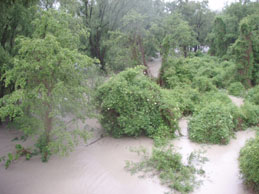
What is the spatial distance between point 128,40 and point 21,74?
32.5 ft

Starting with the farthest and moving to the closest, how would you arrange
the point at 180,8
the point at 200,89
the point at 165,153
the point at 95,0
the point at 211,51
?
the point at 180,8 < the point at 211,51 < the point at 95,0 < the point at 200,89 < the point at 165,153

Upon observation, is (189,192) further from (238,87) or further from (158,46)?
A: (158,46)

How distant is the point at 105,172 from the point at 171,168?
187 centimetres

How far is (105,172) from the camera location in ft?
23.1

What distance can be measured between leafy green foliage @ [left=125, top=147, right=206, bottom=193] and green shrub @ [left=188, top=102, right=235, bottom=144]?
1056 millimetres

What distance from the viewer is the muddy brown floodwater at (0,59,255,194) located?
20.7 feet

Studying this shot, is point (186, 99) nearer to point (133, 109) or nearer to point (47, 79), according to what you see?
point (133, 109)

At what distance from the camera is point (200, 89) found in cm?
1302

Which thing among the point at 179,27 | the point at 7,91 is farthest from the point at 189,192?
the point at 179,27

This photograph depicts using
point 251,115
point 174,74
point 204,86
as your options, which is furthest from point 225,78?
point 251,115

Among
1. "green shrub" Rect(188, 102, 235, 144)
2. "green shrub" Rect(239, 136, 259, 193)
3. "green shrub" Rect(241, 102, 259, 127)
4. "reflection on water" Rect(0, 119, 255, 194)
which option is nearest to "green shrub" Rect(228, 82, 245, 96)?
"green shrub" Rect(241, 102, 259, 127)

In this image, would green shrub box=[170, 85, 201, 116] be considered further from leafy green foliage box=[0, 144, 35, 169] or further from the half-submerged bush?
leafy green foliage box=[0, 144, 35, 169]

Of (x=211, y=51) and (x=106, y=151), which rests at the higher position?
(x=211, y=51)

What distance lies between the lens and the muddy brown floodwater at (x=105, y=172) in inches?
248
